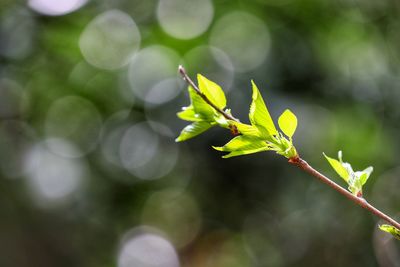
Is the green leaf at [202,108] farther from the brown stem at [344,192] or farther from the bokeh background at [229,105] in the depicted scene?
the bokeh background at [229,105]

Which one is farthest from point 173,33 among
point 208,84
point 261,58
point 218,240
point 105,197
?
point 208,84

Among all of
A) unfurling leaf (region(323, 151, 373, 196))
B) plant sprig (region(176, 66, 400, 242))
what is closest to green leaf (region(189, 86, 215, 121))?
plant sprig (region(176, 66, 400, 242))

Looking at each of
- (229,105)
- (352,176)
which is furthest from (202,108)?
(229,105)

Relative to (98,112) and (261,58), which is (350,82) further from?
(98,112)

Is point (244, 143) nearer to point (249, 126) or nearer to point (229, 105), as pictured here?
point (249, 126)

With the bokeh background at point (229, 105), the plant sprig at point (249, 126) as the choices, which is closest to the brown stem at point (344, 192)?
the plant sprig at point (249, 126)

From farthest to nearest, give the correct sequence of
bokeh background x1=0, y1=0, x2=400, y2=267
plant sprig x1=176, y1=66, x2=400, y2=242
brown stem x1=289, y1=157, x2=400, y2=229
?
1. bokeh background x1=0, y1=0, x2=400, y2=267
2. plant sprig x1=176, y1=66, x2=400, y2=242
3. brown stem x1=289, y1=157, x2=400, y2=229

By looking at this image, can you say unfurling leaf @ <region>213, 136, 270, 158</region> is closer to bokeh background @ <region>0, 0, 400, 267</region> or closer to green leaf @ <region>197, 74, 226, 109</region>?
green leaf @ <region>197, 74, 226, 109</region>
